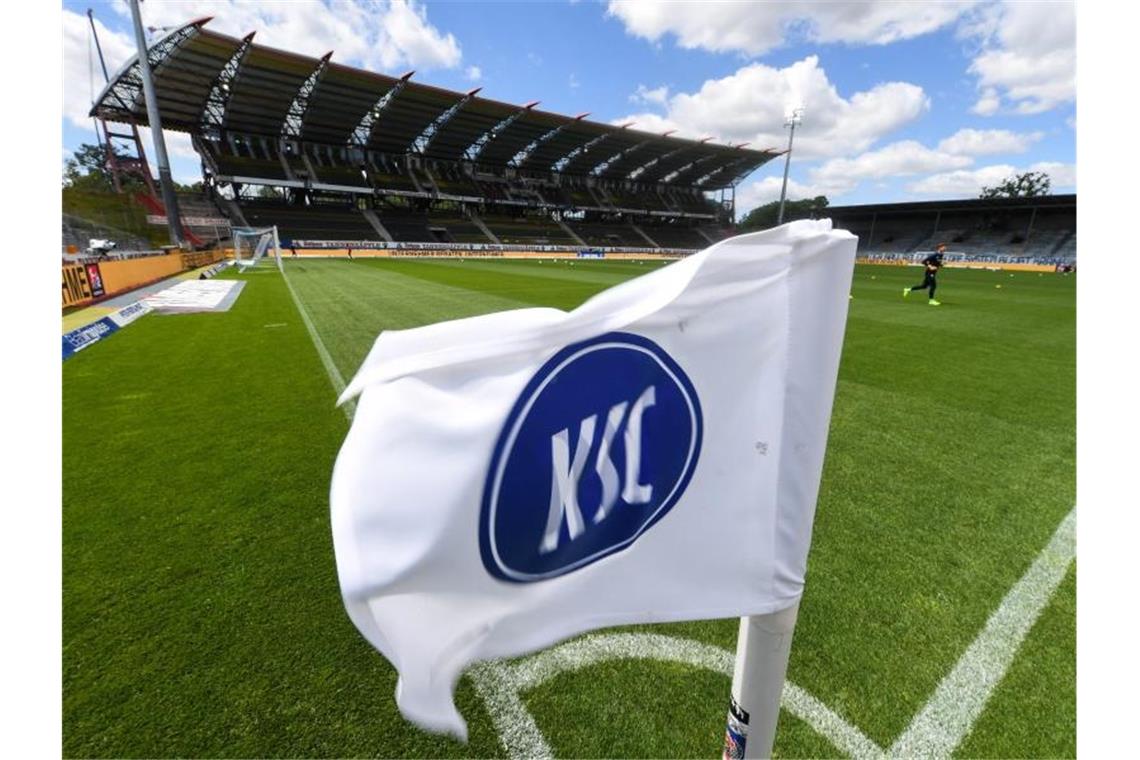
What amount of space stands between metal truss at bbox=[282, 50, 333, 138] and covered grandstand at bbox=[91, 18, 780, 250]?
164 millimetres

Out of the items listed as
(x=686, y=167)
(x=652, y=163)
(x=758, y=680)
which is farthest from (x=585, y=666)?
(x=686, y=167)

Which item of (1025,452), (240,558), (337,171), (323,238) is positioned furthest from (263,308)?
(337,171)

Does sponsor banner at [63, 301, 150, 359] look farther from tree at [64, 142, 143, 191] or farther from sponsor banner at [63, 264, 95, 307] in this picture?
tree at [64, 142, 143, 191]

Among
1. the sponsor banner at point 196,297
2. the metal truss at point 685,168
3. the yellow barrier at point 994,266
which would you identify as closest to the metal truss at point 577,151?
the metal truss at point 685,168

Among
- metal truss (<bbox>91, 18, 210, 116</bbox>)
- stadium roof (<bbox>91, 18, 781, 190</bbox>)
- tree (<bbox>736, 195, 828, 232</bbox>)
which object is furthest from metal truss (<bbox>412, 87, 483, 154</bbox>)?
tree (<bbox>736, 195, 828, 232</bbox>)

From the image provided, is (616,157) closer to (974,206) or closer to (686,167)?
(686,167)

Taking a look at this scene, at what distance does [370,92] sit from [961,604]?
1814 inches

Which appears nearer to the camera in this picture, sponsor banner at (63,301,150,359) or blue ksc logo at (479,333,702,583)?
blue ksc logo at (479,333,702,583)

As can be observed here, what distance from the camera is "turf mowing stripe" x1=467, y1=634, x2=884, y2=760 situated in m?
1.83

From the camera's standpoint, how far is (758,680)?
120 cm

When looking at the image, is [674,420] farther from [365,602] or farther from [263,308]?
[263,308]

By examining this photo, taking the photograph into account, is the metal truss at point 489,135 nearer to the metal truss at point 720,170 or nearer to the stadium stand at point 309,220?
the stadium stand at point 309,220

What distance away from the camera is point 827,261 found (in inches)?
40.9

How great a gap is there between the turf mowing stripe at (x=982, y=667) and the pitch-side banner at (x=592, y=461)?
1.31m
